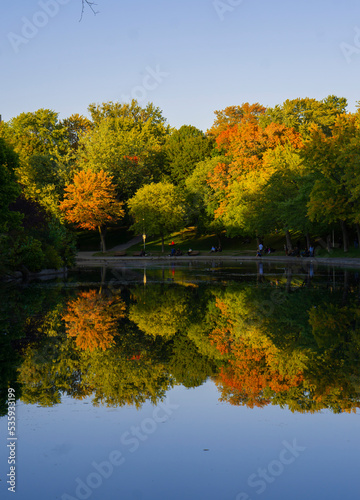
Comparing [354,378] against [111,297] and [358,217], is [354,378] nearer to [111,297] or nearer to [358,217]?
[111,297]

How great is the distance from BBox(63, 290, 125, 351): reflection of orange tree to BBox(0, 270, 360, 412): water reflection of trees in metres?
0.03

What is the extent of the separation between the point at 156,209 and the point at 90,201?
8254mm

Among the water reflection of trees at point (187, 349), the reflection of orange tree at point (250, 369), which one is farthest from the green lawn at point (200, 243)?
the reflection of orange tree at point (250, 369)

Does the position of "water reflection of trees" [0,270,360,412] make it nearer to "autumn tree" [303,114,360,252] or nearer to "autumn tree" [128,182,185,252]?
"autumn tree" [303,114,360,252]

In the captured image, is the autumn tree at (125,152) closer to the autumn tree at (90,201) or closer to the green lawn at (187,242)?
the autumn tree at (90,201)

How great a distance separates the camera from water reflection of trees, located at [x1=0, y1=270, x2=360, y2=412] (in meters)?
9.15

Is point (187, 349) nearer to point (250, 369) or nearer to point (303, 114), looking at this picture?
point (250, 369)

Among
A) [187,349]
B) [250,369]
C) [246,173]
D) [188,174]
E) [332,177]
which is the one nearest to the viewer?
[250,369]

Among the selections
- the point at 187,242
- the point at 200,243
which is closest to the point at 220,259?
the point at 200,243

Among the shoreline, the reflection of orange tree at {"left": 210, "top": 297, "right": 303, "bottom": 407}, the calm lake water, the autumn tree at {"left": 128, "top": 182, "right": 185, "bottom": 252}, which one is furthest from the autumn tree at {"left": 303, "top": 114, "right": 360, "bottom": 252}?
the reflection of orange tree at {"left": 210, "top": 297, "right": 303, "bottom": 407}

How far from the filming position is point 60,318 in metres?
17.2

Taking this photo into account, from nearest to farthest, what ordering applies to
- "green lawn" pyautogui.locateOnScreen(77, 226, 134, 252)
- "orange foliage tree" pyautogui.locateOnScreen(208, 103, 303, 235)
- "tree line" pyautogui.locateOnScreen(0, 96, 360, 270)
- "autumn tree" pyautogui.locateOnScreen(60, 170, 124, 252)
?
"tree line" pyautogui.locateOnScreen(0, 96, 360, 270) < "orange foliage tree" pyautogui.locateOnScreen(208, 103, 303, 235) < "autumn tree" pyautogui.locateOnScreen(60, 170, 124, 252) < "green lawn" pyautogui.locateOnScreen(77, 226, 134, 252)

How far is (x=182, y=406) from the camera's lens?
8430mm

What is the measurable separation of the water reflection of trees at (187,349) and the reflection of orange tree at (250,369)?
0.02 m
